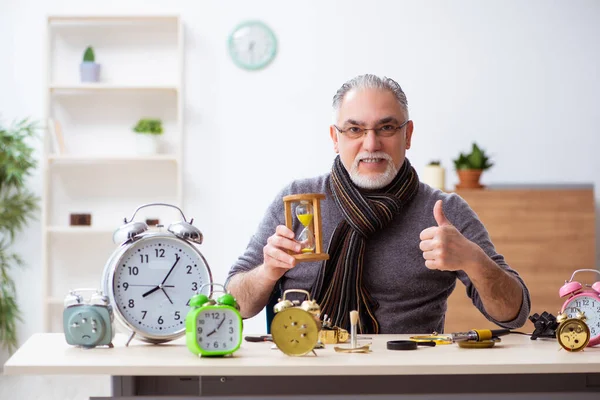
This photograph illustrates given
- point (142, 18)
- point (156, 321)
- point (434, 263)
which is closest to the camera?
point (156, 321)

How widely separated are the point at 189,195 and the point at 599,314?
3647mm

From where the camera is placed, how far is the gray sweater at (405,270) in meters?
2.46

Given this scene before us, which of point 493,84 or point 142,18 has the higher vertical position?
point 142,18

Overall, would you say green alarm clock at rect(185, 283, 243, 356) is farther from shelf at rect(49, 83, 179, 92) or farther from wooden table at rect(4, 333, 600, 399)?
shelf at rect(49, 83, 179, 92)

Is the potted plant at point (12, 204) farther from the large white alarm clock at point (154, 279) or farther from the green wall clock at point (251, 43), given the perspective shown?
the large white alarm clock at point (154, 279)

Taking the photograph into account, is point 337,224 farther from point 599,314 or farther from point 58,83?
point 58,83

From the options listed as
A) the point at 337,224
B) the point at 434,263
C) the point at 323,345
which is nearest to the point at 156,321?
the point at 323,345

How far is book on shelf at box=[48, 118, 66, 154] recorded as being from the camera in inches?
195

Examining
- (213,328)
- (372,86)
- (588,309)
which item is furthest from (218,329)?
(372,86)

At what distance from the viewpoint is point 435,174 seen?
494 centimetres

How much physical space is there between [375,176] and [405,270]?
0.96ft

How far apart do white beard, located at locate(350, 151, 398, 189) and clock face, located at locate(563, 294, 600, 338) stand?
0.75m

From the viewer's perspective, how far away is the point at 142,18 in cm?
507

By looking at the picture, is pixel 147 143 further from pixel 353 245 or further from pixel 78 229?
pixel 353 245
